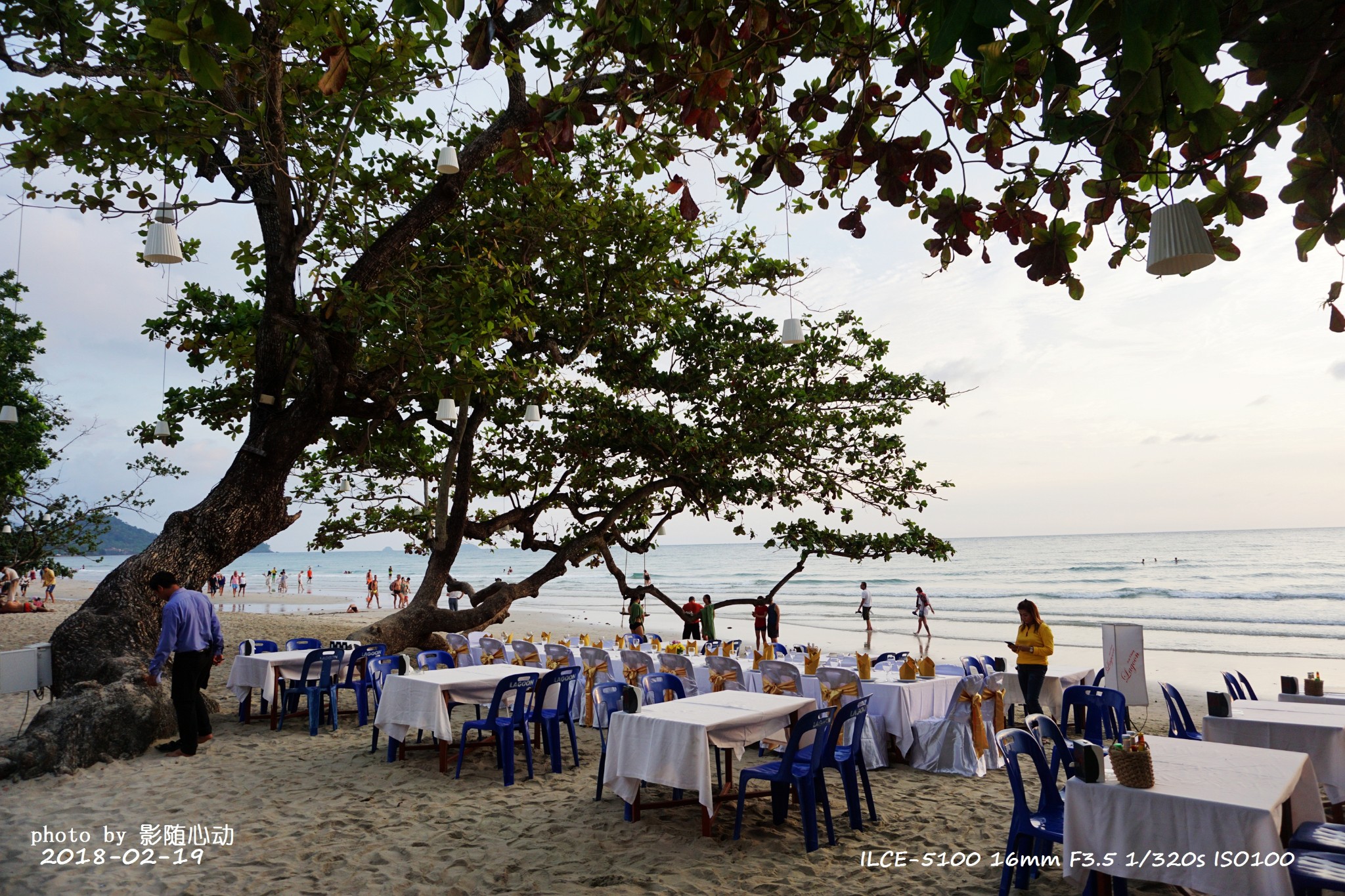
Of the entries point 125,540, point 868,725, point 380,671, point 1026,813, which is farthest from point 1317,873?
point 125,540

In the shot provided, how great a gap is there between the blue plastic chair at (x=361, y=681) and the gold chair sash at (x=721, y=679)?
150 inches

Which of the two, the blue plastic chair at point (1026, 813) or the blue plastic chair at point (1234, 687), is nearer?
the blue plastic chair at point (1026, 813)

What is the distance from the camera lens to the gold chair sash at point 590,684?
8.31 meters

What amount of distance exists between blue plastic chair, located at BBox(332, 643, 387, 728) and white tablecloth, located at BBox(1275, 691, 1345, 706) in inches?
339

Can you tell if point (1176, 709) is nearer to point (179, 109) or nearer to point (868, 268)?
point (868, 268)

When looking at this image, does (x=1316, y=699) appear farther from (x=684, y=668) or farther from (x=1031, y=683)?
(x=684, y=668)

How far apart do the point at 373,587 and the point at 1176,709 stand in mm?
39414

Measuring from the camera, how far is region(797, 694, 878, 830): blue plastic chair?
4863mm

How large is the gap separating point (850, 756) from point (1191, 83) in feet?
14.7

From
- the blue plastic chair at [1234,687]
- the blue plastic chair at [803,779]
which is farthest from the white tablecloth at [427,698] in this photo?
the blue plastic chair at [1234,687]

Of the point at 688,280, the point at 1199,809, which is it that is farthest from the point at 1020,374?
the point at 1199,809

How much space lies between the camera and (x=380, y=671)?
8.01 m

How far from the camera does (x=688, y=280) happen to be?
37.3 ft

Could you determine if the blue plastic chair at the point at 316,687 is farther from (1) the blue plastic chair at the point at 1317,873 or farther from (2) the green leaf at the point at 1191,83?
(2) the green leaf at the point at 1191,83
